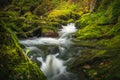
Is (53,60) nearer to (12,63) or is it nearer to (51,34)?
(12,63)

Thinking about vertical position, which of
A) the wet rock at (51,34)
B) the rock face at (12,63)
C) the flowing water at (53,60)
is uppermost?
the wet rock at (51,34)

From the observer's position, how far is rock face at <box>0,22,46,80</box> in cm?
342

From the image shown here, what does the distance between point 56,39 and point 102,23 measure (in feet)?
9.06

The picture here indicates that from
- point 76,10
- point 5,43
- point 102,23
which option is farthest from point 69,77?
point 76,10

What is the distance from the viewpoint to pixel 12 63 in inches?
141

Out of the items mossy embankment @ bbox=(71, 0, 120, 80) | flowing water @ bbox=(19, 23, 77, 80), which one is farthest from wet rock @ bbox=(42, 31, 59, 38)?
flowing water @ bbox=(19, 23, 77, 80)

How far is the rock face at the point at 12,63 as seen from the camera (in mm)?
3424

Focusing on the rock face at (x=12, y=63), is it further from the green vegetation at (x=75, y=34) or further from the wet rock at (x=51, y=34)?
the wet rock at (x=51, y=34)

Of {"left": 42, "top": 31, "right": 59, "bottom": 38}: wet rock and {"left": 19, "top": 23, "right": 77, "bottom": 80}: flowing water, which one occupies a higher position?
{"left": 42, "top": 31, "right": 59, "bottom": 38}: wet rock

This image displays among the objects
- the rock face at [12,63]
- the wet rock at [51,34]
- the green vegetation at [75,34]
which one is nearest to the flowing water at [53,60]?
the green vegetation at [75,34]

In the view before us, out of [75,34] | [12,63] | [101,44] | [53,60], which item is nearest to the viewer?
[12,63]

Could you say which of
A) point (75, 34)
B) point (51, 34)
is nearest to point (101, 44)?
point (75, 34)

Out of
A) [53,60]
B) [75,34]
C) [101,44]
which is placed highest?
[75,34]

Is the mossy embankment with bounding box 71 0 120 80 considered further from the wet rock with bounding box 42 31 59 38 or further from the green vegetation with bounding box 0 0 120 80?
the wet rock with bounding box 42 31 59 38
